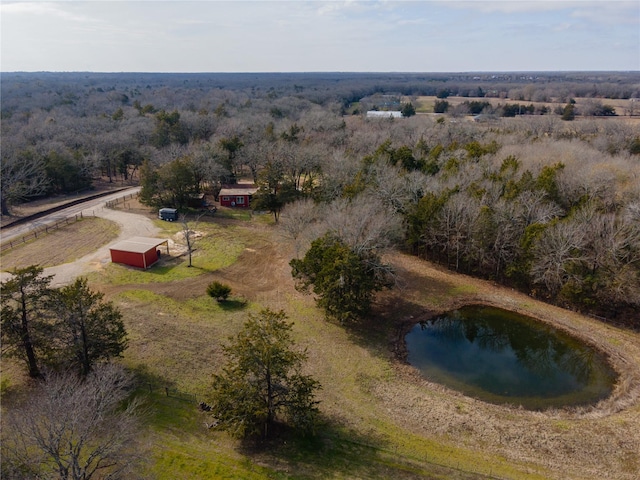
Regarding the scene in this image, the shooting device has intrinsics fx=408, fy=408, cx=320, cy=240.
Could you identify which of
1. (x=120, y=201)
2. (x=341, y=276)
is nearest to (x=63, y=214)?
(x=120, y=201)

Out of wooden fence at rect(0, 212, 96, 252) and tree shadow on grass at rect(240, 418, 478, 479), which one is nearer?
tree shadow on grass at rect(240, 418, 478, 479)

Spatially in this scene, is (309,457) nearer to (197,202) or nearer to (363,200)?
(363,200)

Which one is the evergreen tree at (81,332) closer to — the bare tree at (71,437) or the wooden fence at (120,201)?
the bare tree at (71,437)

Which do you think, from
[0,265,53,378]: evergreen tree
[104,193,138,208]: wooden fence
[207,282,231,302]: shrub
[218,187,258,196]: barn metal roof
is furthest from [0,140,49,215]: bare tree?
[0,265,53,378]: evergreen tree

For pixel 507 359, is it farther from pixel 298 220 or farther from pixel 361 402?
pixel 298 220

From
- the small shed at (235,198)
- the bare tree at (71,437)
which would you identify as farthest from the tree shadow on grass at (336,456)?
the small shed at (235,198)

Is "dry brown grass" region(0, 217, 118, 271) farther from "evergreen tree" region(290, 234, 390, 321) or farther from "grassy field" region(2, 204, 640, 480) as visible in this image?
"evergreen tree" region(290, 234, 390, 321)
